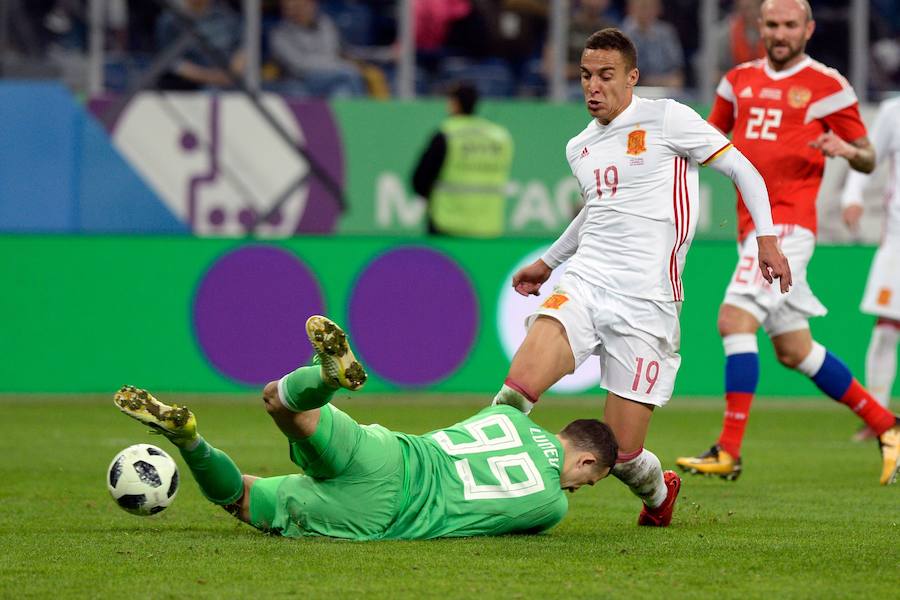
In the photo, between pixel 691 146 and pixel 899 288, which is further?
pixel 899 288

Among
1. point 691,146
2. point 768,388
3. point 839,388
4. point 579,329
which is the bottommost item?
point 768,388

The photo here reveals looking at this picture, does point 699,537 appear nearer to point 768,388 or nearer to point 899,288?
point 899,288

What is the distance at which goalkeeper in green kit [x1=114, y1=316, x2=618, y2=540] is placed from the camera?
213 inches

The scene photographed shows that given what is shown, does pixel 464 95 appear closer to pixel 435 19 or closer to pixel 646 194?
pixel 435 19

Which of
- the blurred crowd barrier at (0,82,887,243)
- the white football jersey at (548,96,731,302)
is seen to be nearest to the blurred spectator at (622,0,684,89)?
the blurred crowd barrier at (0,82,887,243)

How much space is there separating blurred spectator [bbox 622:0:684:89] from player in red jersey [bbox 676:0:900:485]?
7451 mm

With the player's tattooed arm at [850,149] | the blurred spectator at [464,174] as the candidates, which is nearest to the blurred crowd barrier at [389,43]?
the blurred spectator at [464,174]

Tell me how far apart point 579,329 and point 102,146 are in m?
9.98

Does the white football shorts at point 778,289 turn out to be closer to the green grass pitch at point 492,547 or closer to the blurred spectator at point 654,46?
the green grass pitch at point 492,547

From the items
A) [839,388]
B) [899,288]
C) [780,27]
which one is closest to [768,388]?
[899,288]

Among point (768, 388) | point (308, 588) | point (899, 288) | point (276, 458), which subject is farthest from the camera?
point (768, 388)

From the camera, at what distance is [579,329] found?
6.21 metres

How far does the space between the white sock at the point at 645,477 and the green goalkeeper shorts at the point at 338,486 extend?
3.36ft

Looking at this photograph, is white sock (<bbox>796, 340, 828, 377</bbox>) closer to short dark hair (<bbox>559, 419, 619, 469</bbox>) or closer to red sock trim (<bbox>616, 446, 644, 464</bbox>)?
red sock trim (<bbox>616, 446, 644, 464</bbox>)
